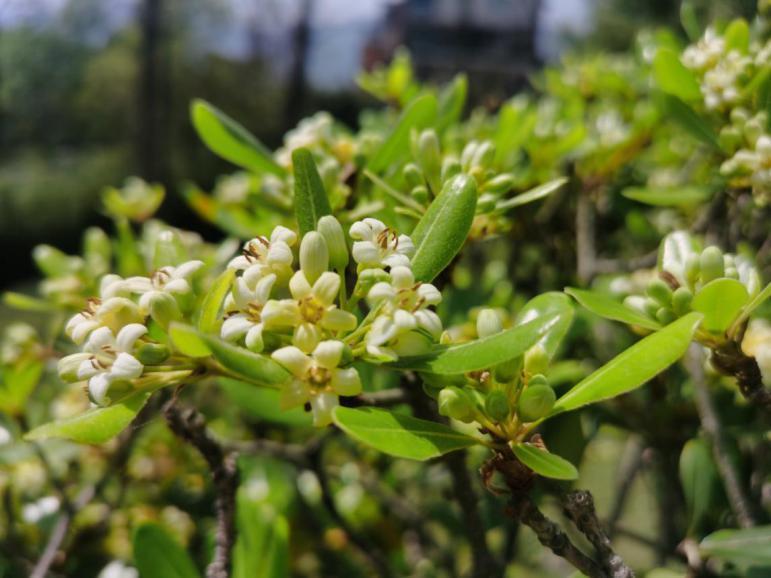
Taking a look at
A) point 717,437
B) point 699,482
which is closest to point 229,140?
point 717,437

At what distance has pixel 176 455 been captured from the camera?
5.78ft

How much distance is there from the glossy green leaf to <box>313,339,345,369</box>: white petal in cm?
33

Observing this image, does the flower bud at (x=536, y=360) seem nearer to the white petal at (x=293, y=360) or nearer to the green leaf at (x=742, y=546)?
the white petal at (x=293, y=360)

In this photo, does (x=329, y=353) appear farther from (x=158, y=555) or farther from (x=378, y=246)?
(x=158, y=555)

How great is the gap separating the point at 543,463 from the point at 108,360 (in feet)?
1.26

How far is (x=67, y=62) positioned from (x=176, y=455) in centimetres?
593

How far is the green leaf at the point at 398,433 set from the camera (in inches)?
22.8

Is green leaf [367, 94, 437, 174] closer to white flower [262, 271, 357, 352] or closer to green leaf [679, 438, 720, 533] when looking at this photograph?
white flower [262, 271, 357, 352]

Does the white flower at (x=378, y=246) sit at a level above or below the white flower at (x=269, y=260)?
above

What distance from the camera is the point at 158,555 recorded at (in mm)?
899

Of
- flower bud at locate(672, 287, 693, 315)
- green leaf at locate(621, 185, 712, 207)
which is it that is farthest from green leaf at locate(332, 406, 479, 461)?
green leaf at locate(621, 185, 712, 207)

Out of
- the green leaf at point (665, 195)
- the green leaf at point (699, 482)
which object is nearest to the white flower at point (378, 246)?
the green leaf at point (665, 195)

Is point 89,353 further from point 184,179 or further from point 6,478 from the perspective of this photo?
point 184,179

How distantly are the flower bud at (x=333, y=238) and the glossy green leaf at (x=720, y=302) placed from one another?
12.9 inches
